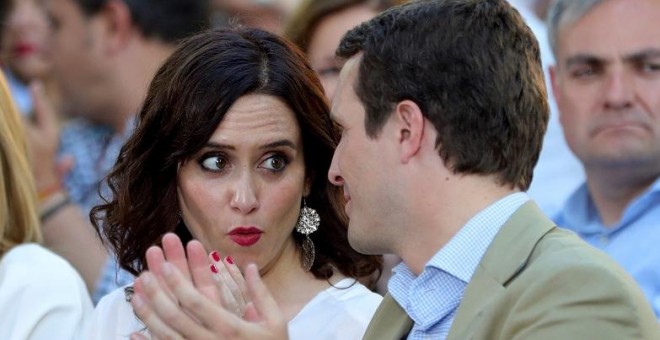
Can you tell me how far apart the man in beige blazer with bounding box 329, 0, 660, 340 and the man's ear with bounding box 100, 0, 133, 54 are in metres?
3.33

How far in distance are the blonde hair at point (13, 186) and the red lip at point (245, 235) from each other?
127cm

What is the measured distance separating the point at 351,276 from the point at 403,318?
720mm

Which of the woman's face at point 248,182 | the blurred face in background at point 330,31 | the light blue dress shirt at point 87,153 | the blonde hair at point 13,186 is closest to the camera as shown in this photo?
the woman's face at point 248,182

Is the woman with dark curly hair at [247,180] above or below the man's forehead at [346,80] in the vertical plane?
below

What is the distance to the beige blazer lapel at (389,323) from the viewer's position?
9.47 feet

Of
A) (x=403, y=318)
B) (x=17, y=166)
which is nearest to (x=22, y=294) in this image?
(x=17, y=166)

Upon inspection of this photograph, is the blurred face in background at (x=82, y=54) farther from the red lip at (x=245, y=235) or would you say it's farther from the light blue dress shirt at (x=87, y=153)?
the red lip at (x=245, y=235)

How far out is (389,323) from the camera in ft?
9.65

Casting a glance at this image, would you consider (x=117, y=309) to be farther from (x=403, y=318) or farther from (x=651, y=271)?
(x=651, y=271)

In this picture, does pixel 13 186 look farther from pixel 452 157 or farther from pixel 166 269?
pixel 452 157

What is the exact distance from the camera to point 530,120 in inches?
106

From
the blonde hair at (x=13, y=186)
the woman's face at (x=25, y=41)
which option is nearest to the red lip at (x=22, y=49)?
the woman's face at (x=25, y=41)

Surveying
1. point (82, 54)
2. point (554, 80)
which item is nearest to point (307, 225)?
point (554, 80)

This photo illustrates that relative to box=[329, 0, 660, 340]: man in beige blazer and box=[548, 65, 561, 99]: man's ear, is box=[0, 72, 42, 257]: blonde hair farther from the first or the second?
box=[548, 65, 561, 99]: man's ear
